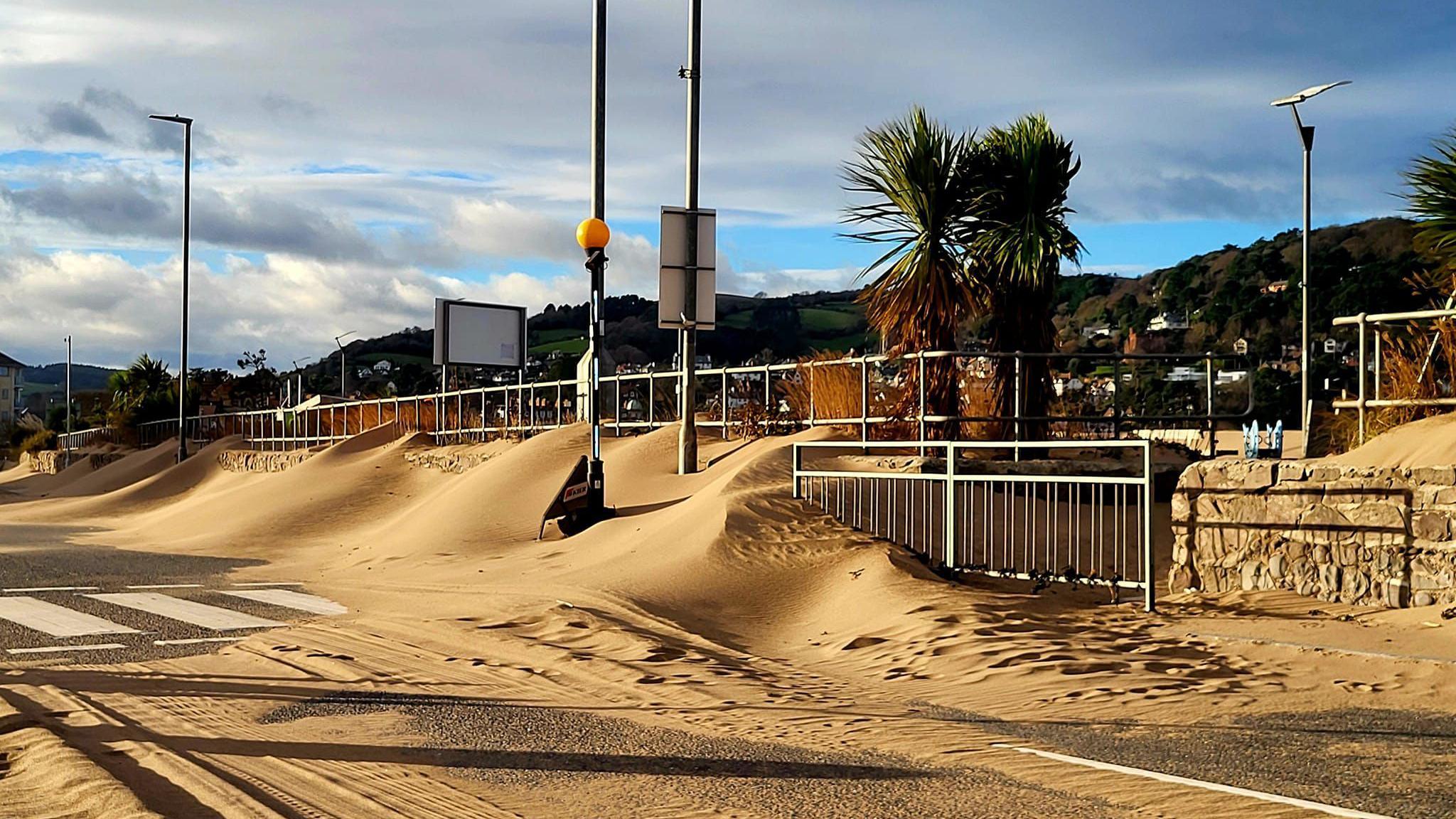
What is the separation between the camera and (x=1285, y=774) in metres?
6.62

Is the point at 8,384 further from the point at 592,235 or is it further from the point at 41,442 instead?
the point at 592,235

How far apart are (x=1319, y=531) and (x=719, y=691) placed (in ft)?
19.5

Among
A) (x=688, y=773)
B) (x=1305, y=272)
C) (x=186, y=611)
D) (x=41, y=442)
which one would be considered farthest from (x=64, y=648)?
(x=41, y=442)

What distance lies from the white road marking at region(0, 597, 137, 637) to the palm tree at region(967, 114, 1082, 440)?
Answer: 11589 millimetres

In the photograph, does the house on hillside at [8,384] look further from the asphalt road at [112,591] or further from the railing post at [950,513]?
the railing post at [950,513]

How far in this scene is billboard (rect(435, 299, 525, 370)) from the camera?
140 ft

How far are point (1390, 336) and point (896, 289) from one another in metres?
6.50

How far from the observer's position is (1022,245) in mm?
19828

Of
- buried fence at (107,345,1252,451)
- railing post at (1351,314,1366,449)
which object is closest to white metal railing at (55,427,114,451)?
buried fence at (107,345,1252,451)

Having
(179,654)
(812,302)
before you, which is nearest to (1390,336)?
(179,654)

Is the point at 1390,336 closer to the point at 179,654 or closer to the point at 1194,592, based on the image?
the point at 1194,592

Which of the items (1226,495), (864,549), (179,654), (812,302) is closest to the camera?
(179,654)

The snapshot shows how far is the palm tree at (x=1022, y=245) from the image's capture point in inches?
777

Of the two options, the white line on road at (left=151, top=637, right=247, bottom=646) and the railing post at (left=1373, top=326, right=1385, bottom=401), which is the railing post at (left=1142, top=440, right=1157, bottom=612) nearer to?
the railing post at (left=1373, top=326, right=1385, bottom=401)
